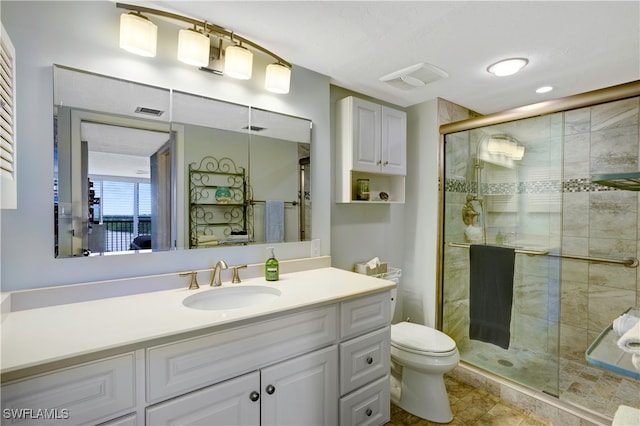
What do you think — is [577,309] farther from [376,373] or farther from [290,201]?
[290,201]

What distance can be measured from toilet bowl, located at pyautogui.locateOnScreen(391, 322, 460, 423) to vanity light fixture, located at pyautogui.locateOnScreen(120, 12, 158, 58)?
2.07 metres

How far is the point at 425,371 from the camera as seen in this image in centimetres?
184

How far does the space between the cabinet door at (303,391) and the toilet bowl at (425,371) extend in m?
0.62

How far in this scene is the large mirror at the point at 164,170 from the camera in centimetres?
130

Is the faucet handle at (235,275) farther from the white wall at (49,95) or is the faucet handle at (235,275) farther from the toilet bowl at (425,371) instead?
the toilet bowl at (425,371)

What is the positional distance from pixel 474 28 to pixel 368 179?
1.19 meters

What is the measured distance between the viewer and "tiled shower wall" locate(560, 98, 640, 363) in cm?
228

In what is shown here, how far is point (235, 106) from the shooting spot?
1.73 meters

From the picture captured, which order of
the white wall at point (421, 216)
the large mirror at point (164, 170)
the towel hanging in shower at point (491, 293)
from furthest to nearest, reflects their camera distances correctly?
the white wall at point (421, 216)
the towel hanging in shower at point (491, 293)
the large mirror at point (164, 170)

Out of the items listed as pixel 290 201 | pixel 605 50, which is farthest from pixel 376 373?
pixel 605 50

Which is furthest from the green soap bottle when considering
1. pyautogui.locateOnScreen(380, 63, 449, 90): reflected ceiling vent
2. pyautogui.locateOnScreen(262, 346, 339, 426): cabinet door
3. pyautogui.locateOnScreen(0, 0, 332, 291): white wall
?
pyautogui.locateOnScreen(380, 63, 449, 90): reflected ceiling vent

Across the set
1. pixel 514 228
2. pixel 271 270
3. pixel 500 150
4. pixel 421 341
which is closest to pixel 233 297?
pixel 271 270

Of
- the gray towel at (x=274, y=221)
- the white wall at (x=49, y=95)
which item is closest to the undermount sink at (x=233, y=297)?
the white wall at (x=49, y=95)

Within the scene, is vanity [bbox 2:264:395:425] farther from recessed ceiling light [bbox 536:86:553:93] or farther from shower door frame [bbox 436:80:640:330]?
recessed ceiling light [bbox 536:86:553:93]
